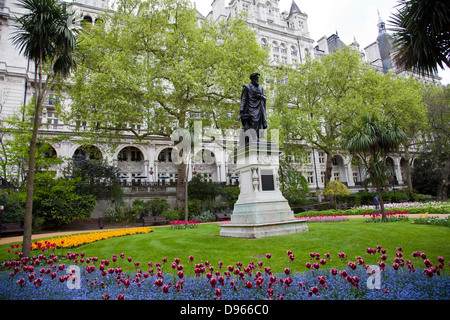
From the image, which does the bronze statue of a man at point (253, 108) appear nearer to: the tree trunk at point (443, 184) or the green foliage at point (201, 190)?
the green foliage at point (201, 190)

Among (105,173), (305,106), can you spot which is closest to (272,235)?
(105,173)

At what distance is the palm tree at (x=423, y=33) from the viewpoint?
21.3 ft

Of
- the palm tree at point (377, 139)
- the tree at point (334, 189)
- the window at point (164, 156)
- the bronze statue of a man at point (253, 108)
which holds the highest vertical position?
the window at point (164, 156)

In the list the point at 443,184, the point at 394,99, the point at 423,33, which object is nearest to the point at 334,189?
the point at 443,184

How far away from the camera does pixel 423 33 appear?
272 inches

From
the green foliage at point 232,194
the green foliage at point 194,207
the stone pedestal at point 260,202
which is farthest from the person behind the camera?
the green foliage at point 232,194

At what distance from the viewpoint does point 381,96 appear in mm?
30656

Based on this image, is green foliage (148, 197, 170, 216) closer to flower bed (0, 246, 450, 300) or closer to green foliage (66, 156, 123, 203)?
green foliage (66, 156, 123, 203)

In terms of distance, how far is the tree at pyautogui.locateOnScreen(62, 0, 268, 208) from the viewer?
1886 centimetres

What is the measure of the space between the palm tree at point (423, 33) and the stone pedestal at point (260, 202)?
4.83m

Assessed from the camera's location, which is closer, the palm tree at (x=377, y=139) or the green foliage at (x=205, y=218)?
the palm tree at (x=377, y=139)

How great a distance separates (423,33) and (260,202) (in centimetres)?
631

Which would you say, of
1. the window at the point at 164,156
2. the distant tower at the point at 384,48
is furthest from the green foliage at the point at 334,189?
the distant tower at the point at 384,48

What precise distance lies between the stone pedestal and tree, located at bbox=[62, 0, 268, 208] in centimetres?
1048
